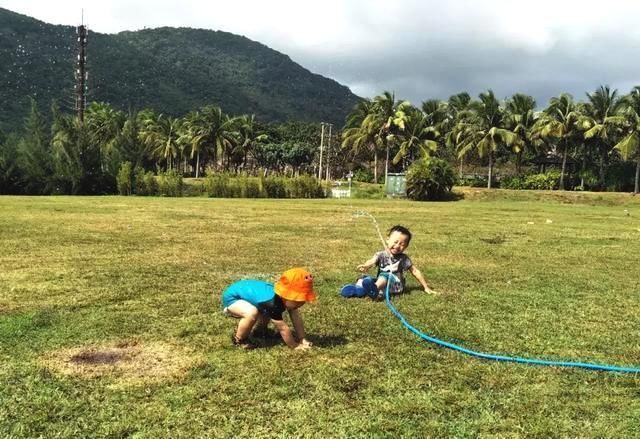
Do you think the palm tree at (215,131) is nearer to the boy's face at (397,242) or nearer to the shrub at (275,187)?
the shrub at (275,187)

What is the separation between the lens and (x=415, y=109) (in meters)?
57.6

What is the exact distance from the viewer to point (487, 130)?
171 feet

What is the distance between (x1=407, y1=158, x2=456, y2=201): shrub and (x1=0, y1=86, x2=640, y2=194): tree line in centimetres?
1037

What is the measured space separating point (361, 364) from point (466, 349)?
997 mm

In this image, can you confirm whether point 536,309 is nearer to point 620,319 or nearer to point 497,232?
Answer: point 620,319

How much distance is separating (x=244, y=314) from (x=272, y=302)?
0.25 meters

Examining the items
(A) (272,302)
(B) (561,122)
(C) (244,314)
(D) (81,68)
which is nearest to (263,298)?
(A) (272,302)

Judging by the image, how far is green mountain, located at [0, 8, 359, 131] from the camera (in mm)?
89188

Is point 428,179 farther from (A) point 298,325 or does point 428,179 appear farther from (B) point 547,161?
(A) point 298,325

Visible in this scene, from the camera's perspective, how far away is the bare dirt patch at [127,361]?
170 inches

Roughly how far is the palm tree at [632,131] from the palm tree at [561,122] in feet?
12.7

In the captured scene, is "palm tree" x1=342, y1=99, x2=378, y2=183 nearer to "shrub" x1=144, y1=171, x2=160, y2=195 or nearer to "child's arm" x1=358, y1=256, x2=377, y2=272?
"shrub" x1=144, y1=171, x2=160, y2=195

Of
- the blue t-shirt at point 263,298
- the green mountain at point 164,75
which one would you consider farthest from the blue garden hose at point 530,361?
the green mountain at point 164,75

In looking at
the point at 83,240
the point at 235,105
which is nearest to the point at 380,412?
the point at 83,240
